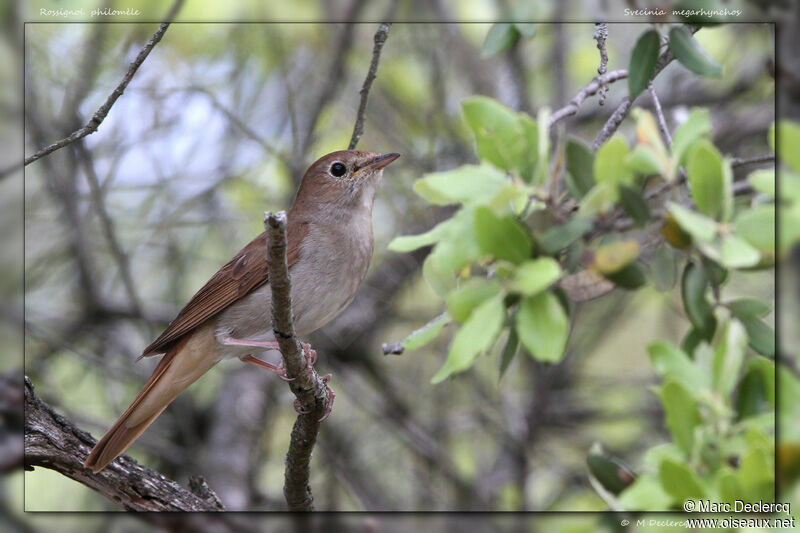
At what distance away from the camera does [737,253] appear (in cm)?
167

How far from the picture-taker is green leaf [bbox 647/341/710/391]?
1722 mm

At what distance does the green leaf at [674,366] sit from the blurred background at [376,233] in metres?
4.07

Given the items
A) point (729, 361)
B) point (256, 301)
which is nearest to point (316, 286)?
point (256, 301)

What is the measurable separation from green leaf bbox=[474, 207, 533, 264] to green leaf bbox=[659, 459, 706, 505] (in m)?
0.52

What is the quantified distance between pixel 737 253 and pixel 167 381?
9.78 ft

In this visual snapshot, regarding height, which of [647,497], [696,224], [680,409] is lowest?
[647,497]

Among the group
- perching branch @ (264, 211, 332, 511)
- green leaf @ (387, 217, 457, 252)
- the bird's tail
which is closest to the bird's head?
the bird's tail

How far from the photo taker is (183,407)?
262 inches

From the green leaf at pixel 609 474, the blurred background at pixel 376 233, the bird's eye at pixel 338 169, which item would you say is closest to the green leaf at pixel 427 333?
the green leaf at pixel 609 474

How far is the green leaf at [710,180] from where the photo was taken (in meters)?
1.77

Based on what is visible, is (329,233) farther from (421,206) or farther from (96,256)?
(96,256)

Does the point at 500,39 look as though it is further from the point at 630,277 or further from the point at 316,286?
the point at 316,286

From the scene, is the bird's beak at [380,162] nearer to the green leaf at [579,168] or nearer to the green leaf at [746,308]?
the green leaf at [579,168]

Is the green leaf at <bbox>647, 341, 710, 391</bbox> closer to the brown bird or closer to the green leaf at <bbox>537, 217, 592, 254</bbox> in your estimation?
the green leaf at <bbox>537, 217, 592, 254</bbox>
